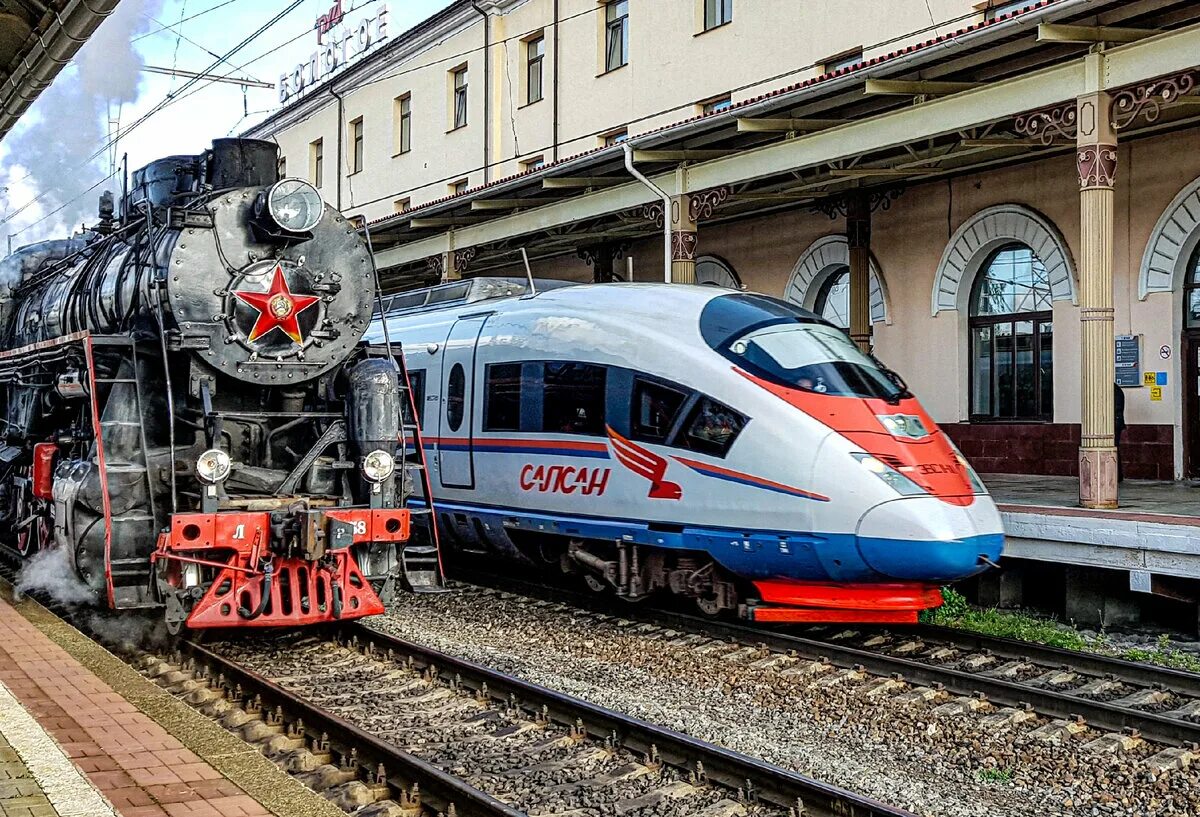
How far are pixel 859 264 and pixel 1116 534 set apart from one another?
26.1 ft

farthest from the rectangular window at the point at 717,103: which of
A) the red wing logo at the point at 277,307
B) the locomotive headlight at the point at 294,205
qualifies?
the red wing logo at the point at 277,307

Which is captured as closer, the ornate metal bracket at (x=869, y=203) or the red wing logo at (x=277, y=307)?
the red wing logo at (x=277, y=307)

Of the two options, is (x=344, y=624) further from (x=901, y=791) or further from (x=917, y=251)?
(x=917, y=251)

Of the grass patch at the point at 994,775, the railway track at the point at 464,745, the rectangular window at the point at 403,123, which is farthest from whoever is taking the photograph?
the rectangular window at the point at 403,123

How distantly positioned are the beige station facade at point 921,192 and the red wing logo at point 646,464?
4.02 m

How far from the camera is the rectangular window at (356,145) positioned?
3092cm

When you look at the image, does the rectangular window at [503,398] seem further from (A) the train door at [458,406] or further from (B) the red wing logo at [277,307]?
(B) the red wing logo at [277,307]

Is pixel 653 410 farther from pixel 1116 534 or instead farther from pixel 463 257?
pixel 463 257

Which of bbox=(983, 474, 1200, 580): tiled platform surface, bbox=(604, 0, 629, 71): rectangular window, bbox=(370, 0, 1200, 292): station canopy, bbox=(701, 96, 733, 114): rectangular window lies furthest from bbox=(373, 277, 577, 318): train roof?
bbox=(604, 0, 629, 71): rectangular window

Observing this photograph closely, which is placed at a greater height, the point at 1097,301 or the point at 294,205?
the point at 294,205

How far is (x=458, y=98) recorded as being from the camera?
86.3 ft

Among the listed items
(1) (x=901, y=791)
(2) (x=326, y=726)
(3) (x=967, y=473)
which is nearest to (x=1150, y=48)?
(3) (x=967, y=473)

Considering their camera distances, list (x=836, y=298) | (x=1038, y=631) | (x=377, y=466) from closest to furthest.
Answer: (x=377, y=466)
(x=1038, y=631)
(x=836, y=298)

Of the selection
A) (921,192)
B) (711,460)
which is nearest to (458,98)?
(921,192)
